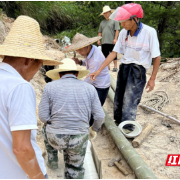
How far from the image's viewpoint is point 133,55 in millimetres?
3100

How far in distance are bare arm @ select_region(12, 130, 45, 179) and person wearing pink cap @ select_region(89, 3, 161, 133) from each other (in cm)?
213

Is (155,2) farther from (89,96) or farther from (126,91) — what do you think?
(89,96)

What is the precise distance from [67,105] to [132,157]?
119 centimetres

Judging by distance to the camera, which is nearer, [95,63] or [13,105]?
[13,105]

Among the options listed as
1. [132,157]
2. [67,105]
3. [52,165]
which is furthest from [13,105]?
[132,157]

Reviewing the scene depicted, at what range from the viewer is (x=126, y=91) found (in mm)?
3277

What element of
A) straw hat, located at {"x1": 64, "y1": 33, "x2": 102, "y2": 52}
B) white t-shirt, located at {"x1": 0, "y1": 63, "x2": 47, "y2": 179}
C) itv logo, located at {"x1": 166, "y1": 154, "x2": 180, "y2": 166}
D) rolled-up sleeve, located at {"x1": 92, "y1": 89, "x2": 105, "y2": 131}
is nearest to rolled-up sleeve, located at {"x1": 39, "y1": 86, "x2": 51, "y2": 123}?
rolled-up sleeve, located at {"x1": 92, "y1": 89, "x2": 105, "y2": 131}

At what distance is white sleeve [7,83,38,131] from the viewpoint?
105 cm

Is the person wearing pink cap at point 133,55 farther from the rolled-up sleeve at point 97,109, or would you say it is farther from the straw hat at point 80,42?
the rolled-up sleeve at point 97,109

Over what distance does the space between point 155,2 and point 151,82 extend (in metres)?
8.63

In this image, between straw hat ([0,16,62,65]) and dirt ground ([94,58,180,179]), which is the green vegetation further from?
straw hat ([0,16,62,65])

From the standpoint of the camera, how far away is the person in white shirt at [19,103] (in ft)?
3.47

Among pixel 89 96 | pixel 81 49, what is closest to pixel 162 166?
pixel 89 96

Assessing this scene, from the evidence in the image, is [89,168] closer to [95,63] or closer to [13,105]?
[95,63]
